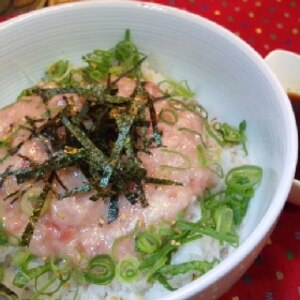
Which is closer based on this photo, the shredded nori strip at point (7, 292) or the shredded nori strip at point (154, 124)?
the shredded nori strip at point (7, 292)

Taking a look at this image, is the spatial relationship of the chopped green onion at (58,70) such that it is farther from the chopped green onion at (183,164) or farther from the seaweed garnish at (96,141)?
the chopped green onion at (183,164)

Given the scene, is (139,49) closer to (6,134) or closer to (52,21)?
(52,21)

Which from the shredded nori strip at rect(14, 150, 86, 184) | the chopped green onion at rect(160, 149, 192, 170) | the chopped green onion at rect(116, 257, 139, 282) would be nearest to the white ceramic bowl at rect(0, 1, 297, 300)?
the chopped green onion at rect(160, 149, 192, 170)

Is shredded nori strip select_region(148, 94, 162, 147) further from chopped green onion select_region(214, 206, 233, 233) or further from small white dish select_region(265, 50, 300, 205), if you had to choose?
small white dish select_region(265, 50, 300, 205)

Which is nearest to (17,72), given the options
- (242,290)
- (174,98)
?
(174,98)

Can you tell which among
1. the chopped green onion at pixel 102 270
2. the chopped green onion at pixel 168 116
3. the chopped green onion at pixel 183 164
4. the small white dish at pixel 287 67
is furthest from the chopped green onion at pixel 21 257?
the small white dish at pixel 287 67

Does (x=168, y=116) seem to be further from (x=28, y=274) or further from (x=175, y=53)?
→ (x=28, y=274)
